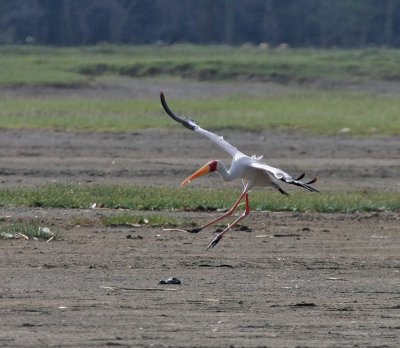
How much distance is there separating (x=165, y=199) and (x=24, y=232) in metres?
2.82

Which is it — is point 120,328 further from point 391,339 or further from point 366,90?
point 366,90

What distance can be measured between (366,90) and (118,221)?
76.2 ft

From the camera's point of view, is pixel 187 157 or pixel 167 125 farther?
pixel 167 125

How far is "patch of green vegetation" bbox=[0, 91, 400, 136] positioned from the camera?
25.0 m

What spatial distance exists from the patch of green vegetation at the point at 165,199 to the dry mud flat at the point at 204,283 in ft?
1.03

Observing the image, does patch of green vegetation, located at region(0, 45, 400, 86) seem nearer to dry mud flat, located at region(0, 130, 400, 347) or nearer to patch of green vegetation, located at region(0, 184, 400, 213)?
patch of green vegetation, located at region(0, 184, 400, 213)

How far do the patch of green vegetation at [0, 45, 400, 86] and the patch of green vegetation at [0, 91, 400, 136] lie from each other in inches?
163

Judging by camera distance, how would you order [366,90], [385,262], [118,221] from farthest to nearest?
[366,90], [118,221], [385,262]

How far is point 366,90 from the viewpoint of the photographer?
116ft

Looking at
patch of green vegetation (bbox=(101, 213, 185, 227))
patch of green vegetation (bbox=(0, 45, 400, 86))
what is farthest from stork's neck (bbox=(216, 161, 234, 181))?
patch of green vegetation (bbox=(0, 45, 400, 86))

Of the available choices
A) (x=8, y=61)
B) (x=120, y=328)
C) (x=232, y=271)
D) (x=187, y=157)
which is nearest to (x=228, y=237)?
(x=232, y=271)

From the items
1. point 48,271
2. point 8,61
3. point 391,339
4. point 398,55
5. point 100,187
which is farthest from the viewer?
point 398,55

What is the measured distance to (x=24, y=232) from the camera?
12086mm

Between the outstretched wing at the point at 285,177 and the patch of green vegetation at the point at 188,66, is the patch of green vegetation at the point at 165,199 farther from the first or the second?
the patch of green vegetation at the point at 188,66
